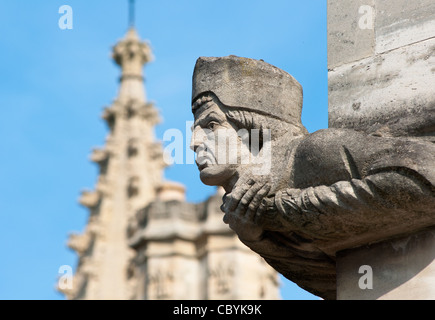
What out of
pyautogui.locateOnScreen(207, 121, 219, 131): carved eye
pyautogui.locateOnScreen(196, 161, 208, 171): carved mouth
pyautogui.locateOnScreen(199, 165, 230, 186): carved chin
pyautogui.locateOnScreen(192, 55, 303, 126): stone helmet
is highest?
pyautogui.locateOnScreen(192, 55, 303, 126): stone helmet

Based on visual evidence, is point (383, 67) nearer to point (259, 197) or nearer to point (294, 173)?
point (294, 173)

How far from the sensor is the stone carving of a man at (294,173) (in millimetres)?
6250

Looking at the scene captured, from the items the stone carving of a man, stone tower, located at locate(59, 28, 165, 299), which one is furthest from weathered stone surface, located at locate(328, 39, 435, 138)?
stone tower, located at locate(59, 28, 165, 299)

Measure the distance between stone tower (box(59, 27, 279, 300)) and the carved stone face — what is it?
35020 mm

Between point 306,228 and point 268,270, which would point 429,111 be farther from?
point 268,270

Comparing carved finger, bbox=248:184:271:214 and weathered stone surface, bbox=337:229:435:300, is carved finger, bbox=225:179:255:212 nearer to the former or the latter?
carved finger, bbox=248:184:271:214

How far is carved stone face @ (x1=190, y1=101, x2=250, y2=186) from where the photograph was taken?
7008mm

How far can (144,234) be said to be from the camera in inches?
1821

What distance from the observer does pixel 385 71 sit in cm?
702

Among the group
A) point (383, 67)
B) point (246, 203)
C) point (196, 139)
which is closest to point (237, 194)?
point (246, 203)

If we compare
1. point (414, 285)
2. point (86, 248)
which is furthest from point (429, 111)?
point (86, 248)

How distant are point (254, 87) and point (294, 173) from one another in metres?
0.68

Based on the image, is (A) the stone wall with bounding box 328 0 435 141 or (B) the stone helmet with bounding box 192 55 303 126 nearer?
(A) the stone wall with bounding box 328 0 435 141

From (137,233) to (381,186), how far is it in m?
41.2
